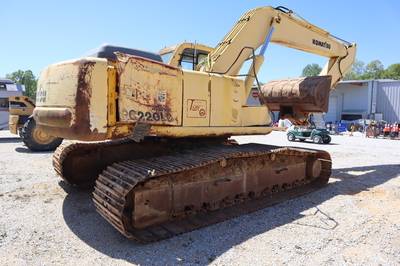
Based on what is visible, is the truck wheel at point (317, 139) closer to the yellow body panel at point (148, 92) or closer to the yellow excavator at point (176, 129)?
the yellow excavator at point (176, 129)

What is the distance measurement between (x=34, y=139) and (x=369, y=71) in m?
90.0

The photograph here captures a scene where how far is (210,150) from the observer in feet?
15.7

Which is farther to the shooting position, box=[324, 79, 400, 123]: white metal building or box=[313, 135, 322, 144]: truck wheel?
box=[324, 79, 400, 123]: white metal building

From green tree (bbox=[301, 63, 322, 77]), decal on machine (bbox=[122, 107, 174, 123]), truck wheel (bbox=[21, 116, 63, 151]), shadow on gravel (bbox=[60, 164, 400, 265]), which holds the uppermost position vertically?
green tree (bbox=[301, 63, 322, 77])

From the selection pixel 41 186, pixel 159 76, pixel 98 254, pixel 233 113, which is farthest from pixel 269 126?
pixel 41 186

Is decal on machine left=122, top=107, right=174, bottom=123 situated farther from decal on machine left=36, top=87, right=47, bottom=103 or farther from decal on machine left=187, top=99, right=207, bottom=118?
decal on machine left=36, top=87, right=47, bottom=103

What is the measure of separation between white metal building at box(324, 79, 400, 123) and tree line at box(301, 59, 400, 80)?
22.9m

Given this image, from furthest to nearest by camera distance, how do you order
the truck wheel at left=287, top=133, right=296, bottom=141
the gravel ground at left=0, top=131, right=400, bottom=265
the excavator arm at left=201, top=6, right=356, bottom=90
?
the truck wheel at left=287, top=133, right=296, bottom=141 → the excavator arm at left=201, top=6, right=356, bottom=90 → the gravel ground at left=0, top=131, right=400, bottom=265

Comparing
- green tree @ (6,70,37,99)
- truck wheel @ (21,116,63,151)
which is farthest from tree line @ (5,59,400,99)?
truck wheel @ (21,116,63,151)

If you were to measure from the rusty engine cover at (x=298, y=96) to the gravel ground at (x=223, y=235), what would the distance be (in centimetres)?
194

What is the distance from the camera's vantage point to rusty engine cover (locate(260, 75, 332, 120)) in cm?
655

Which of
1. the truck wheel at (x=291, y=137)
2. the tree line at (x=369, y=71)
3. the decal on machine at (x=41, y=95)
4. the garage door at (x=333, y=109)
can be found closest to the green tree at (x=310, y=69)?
the tree line at (x=369, y=71)

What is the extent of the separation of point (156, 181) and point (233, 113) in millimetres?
1914

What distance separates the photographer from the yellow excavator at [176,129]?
3.73 metres
